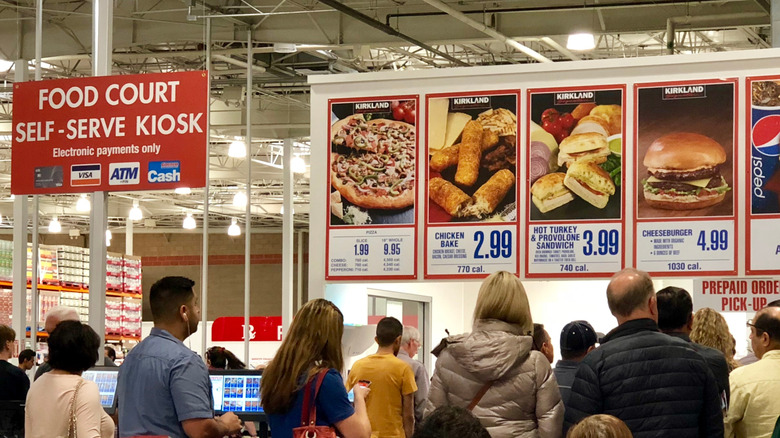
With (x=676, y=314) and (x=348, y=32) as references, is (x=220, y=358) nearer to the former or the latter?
(x=676, y=314)

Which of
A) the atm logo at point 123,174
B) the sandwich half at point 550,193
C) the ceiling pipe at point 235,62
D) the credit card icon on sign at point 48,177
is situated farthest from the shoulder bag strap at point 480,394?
the ceiling pipe at point 235,62

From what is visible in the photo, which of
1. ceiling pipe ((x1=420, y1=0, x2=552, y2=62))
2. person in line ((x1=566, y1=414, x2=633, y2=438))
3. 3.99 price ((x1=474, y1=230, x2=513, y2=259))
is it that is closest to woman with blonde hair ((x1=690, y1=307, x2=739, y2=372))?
3.99 price ((x1=474, y1=230, x2=513, y2=259))

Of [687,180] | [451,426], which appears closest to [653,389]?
[451,426]

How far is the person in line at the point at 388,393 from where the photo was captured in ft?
19.8

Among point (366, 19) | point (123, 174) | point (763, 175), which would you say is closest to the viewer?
point (763, 175)

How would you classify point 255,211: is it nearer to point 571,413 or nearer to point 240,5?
point 240,5

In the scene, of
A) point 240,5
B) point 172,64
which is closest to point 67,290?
point 172,64

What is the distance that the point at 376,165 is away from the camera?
22.5ft

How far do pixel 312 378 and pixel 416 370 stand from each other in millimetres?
2928

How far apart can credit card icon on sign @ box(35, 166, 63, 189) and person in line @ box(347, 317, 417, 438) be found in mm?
2062

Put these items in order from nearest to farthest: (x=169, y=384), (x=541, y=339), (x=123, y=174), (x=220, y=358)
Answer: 1. (x=169, y=384)
2. (x=541, y=339)
3. (x=123, y=174)
4. (x=220, y=358)

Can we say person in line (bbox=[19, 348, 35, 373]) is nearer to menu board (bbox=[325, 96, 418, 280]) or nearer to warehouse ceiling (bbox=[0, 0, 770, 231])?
menu board (bbox=[325, 96, 418, 280])

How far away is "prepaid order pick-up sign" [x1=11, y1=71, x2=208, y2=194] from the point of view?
6.25m

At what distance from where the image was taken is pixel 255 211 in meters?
32.1
